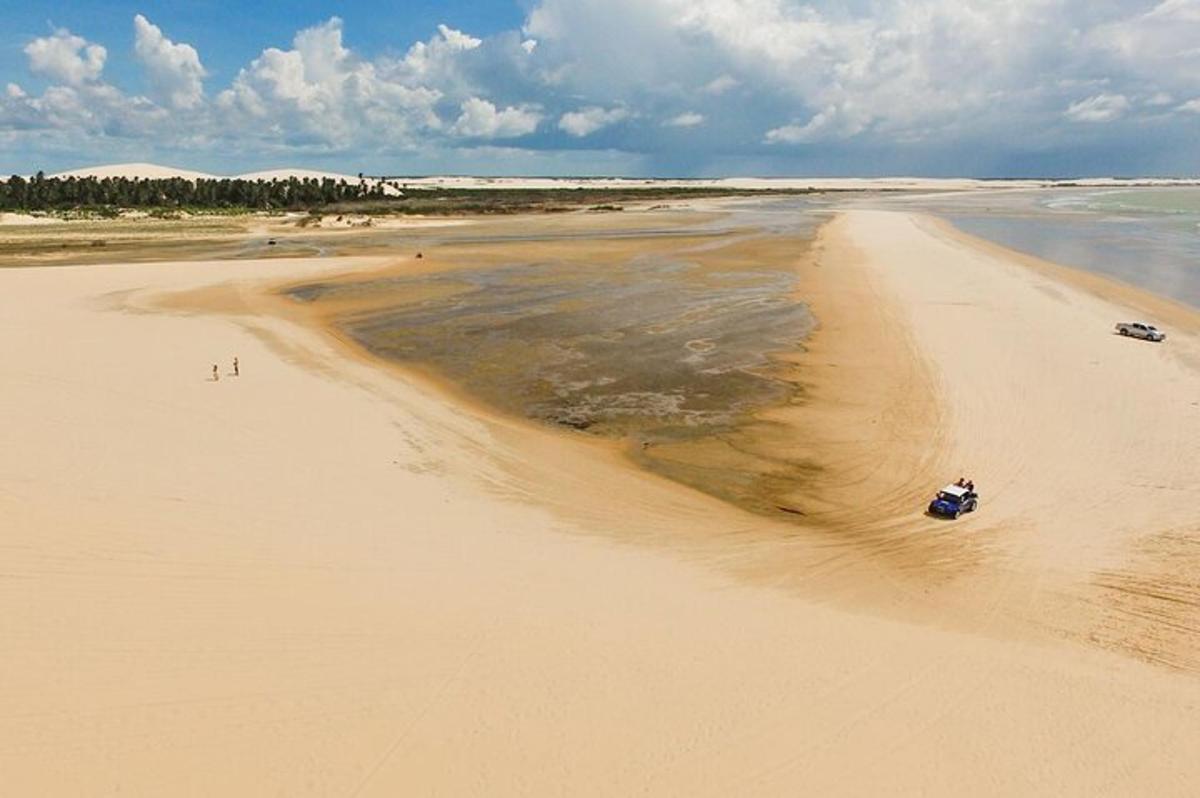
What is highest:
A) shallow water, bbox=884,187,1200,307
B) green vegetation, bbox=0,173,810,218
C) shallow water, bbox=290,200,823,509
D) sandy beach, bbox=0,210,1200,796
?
green vegetation, bbox=0,173,810,218

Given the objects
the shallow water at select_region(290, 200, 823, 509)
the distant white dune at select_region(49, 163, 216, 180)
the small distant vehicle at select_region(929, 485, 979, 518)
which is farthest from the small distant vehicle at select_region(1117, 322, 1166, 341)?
the distant white dune at select_region(49, 163, 216, 180)

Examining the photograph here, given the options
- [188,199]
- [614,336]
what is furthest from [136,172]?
[614,336]

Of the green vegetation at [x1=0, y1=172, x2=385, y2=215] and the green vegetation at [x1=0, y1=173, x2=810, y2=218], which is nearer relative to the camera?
the green vegetation at [x1=0, y1=173, x2=810, y2=218]

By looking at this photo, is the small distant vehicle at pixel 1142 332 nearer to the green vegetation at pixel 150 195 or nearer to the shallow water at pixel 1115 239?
the shallow water at pixel 1115 239

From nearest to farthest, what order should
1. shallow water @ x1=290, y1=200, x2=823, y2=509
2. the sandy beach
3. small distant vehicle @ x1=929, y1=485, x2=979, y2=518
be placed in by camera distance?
1. the sandy beach
2. small distant vehicle @ x1=929, y1=485, x2=979, y2=518
3. shallow water @ x1=290, y1=200, x2=823, y2=509

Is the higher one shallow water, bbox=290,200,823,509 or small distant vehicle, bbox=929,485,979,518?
shallow water, bbox=290,200,823,509

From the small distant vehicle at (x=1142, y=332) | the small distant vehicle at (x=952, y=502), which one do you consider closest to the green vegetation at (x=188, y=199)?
the small distant vehicle at (x=1142, y=332)

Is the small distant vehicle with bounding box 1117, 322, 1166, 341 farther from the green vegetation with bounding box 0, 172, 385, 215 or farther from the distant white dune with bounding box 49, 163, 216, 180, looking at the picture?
the distant white dune with bounding box 49, 163, 216, 180

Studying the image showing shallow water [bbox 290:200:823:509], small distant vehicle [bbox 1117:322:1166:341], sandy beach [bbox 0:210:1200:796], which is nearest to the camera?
sandy beach [bbox 0:210:1200:796]

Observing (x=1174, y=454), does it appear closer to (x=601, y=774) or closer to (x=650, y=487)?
(x=650, y=487)
